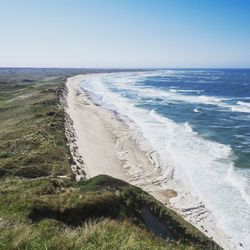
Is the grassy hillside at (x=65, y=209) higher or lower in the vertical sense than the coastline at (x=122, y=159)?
higher

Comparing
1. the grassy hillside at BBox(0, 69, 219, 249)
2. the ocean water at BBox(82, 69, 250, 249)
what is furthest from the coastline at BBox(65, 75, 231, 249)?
the grassy hillside at BBox(0, 69, 219, 249)

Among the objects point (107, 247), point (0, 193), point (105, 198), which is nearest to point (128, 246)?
point (107, 247)

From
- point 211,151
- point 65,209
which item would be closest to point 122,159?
point 211,151

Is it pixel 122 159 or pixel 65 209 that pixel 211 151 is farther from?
pixel 65 209

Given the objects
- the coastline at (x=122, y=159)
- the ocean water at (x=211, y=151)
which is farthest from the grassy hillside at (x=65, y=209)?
the ocean water at (x=211, y=151)

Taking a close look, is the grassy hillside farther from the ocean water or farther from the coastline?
the ocean water

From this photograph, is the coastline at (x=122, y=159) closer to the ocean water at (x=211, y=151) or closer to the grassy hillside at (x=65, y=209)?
the ocean water at (x=211, y=151)
